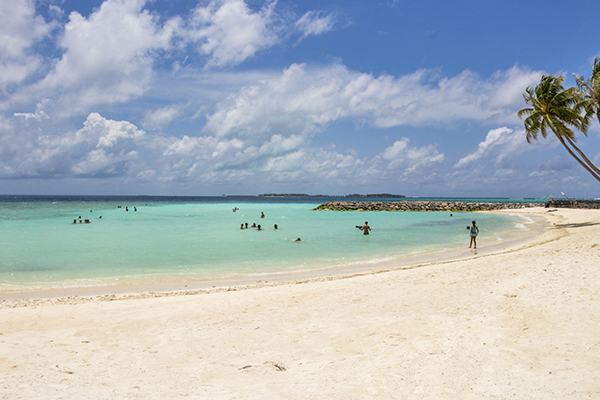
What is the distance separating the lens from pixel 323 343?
19.7ft

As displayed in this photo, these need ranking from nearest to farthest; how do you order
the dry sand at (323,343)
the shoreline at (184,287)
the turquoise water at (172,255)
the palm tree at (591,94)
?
the dry sand at (323,343) < the shoreline at (184,287) < the turquoise water at (172,255) < the palm tree at (591,94)

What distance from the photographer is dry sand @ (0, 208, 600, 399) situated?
14.8ft

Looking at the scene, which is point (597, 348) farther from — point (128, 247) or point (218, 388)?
point (128, 247)

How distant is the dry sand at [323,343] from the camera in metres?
4.50

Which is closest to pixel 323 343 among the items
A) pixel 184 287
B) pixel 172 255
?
pixel 184 287

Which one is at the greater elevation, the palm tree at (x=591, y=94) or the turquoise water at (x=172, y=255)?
the palm tree at (x=591, y=94)

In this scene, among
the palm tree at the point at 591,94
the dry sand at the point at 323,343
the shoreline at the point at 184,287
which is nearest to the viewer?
the dry sand at the point at 323,343

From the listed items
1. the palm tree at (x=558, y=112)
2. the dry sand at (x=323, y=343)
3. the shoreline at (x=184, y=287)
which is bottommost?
the shoreline at (x=184, y=287)

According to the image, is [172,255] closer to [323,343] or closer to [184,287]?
[184,287]

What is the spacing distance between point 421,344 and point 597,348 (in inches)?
98.4

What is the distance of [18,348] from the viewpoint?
599 cm

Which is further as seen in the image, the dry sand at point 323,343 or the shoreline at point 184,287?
the shoreline at point 184,287

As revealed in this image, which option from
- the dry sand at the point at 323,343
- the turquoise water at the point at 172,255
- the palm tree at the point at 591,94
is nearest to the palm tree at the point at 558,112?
the palm tree at the point at 591,94

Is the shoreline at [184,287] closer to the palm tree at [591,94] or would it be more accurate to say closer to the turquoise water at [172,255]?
the turquoise water at [172,255]
